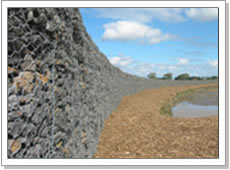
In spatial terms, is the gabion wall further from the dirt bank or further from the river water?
the river water

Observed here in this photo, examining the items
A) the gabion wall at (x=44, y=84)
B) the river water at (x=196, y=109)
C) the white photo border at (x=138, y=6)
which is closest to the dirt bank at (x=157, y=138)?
the gabion wall at (x=44, y=84)

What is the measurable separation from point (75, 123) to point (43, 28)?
1.69 metres

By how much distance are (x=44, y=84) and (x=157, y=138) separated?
414cm

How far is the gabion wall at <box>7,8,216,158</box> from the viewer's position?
1.71 m

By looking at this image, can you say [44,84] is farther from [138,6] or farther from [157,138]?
[157,138]

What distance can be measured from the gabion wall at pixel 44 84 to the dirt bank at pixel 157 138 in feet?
4.91

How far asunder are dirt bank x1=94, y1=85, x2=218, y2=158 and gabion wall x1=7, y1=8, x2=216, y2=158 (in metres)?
1.50

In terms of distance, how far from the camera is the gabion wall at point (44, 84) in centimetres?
171

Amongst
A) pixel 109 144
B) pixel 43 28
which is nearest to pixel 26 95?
pixel 43 28

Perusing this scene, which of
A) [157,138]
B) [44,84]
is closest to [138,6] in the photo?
[44,84]

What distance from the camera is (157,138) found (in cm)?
558

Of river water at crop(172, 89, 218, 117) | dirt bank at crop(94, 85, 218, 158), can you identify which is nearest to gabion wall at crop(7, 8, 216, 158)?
dirt bank at crop(94, 85, 218, 158)

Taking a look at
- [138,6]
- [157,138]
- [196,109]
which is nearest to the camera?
[138,6]
